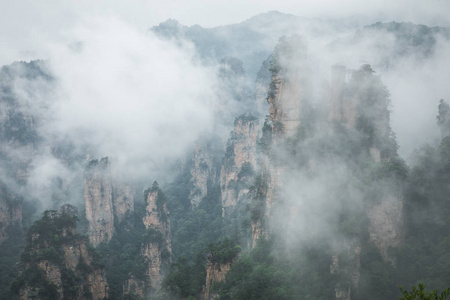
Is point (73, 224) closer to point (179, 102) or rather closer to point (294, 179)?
point (294, 179)

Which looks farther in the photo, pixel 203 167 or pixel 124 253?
pixel 203 167

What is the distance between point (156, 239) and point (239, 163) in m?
16.8

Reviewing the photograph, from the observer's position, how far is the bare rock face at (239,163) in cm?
5456

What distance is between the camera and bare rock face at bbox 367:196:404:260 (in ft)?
77.5

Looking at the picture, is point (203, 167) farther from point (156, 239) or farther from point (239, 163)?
point (156, 239)

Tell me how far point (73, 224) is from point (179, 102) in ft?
173

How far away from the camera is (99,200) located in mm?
51562

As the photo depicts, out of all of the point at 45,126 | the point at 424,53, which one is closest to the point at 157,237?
the point at 424,53

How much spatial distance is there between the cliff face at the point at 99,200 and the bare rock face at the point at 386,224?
3656 cm

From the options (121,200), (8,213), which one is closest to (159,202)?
(121,200)

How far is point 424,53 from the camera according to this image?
Result: 38031 mm

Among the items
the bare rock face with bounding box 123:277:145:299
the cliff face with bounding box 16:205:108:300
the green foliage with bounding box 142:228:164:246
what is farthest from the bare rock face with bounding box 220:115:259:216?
the cliff face with bounding box 16:205:108:300

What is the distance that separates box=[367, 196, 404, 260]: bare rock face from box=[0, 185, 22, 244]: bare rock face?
4224 centimetres

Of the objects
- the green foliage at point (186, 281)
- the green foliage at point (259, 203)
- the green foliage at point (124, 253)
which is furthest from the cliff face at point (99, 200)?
the green foliage at point (259, 203)
